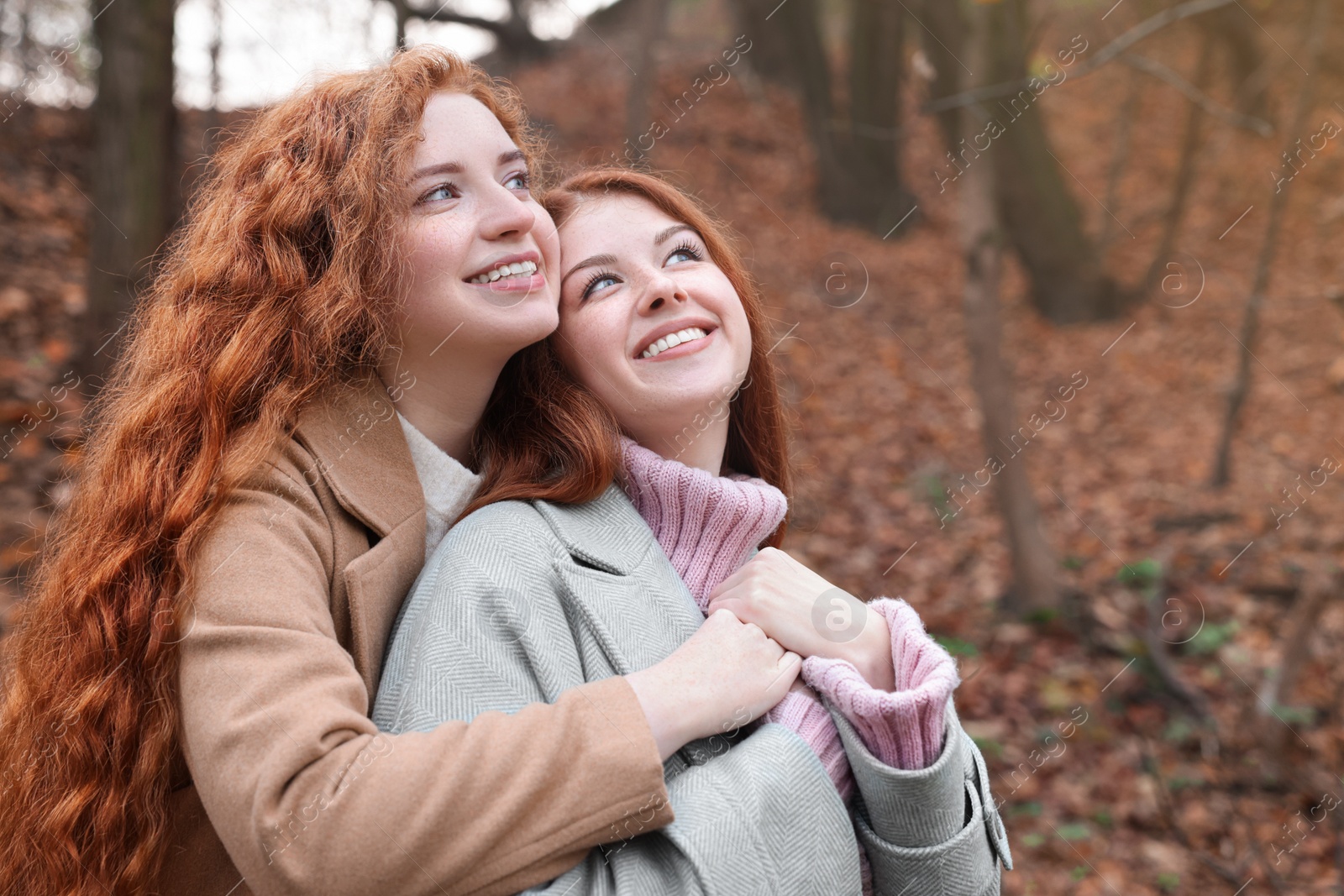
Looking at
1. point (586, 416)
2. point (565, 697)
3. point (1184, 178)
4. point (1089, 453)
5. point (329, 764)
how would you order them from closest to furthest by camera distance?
point (329, 764) < point (565, 697) < point (586, 416) < point (1089, 453) < point (1184, 178)

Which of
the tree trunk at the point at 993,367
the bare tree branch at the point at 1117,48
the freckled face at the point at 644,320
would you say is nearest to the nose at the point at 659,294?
the freckled face at the point at 644,320

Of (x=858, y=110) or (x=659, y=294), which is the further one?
(x=858, y=110)

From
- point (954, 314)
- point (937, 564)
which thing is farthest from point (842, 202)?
point (937, 564)

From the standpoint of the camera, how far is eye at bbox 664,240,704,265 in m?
2.19

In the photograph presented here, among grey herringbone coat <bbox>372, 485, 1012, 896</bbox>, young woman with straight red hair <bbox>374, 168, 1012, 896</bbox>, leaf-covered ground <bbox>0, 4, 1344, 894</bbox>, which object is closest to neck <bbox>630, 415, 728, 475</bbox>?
young woman with straight red hair <bbox>374, 168, 1012, 896</bbox>

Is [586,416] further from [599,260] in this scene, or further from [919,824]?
[919,824]

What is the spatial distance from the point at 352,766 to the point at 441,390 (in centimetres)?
85

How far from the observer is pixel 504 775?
145 centimetres

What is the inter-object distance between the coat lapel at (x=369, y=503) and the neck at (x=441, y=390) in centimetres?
4

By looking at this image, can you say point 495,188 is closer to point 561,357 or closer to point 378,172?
point 378,172

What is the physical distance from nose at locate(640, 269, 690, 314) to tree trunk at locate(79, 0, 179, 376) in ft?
11.5

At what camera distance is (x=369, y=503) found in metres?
1.82

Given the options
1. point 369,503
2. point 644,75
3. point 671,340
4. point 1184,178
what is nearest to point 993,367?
point 671,340

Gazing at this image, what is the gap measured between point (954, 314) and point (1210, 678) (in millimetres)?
5641
